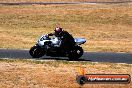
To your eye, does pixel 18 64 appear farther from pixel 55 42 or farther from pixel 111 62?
pixel 111 62

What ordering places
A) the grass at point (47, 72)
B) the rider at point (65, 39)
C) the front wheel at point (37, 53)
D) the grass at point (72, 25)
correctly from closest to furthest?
1. the grass at point (47, 72)
2. the rider at point (65, 39)
3. the front wheel at point (37, 53)
4. the grass at point (72, 25)

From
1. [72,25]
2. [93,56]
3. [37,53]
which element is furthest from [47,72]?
[72,25]

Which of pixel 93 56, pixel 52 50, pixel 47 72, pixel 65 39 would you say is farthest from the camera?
pixel 93 56

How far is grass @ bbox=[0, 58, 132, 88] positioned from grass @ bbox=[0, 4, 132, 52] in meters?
7.09

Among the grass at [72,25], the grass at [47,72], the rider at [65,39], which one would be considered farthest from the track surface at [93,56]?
the grass at [72,25]

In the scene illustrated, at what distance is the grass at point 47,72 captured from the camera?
1716cm

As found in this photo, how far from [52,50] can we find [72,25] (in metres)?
21.9

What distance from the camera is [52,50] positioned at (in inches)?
906

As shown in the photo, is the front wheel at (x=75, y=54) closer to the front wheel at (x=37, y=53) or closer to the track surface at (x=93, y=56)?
the track surface at (x=93, y=56)

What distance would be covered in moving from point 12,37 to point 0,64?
14179 mm

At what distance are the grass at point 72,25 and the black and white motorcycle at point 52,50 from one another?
5.26 meters

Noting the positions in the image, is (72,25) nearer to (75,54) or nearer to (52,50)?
(75,54)

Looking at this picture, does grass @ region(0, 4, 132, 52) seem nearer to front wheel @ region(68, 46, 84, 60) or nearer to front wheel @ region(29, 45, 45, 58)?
front wheel @ region(68, 46, 84, 60)

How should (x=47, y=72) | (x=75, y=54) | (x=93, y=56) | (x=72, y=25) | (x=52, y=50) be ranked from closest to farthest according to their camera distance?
(x=47, y=72)
(x=52, y=50)
(x=75, y=54)
(x=93, y=56)
(x=72, y=25)
